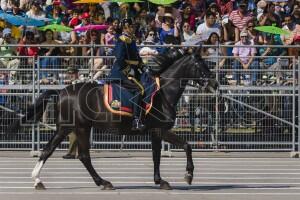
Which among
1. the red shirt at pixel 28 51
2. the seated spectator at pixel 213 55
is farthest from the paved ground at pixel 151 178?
the red shirt at pixel 28 51

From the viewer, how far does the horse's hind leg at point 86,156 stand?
15803mm

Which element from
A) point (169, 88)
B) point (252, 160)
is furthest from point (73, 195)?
point (252, 160)

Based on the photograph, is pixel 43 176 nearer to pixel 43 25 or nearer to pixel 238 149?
pixel 238 149

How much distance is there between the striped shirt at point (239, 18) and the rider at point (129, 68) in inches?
391

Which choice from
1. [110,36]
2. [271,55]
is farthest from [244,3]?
[110,36]

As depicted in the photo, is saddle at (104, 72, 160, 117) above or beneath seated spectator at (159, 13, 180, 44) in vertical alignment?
beneath

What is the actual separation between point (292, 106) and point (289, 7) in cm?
615

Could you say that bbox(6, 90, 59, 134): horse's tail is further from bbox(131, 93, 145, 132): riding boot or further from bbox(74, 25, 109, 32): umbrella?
bbox(74, 25, 109, 32): umbrella

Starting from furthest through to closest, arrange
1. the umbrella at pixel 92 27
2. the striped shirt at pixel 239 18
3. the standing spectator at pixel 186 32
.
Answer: the striped shirt at pixel 239 18
the standing spectator at pixel 186 32
the umbrella at pixel 92 27

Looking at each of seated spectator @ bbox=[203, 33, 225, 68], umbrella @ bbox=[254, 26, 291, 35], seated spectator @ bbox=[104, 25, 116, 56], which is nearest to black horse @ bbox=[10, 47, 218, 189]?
seated spectator @ bbox=[203, 33, 225, 68]

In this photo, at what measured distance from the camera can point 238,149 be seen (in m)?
23.0

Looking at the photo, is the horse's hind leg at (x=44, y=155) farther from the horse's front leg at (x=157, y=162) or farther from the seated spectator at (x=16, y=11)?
the seated spectator at (x=16, y=11)

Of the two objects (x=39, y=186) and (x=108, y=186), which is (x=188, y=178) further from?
Answer: (x=39, y=186)

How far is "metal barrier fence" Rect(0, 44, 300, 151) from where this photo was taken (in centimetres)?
2259
